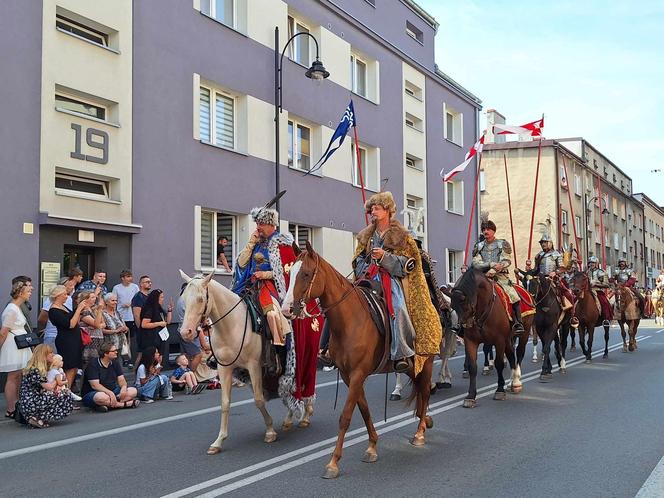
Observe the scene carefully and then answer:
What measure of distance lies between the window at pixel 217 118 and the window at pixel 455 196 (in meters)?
14.8

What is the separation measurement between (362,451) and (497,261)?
5029 mm

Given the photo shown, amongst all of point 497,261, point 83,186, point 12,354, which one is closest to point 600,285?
point 497,261

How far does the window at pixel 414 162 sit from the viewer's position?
27.5 metres

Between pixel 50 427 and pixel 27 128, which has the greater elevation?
pixel 27 128

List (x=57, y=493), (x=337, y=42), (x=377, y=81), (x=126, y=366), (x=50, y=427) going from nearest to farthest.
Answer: (x=57, y=493), (x=50, y=427), (x=126, y=366), (x=337, y=42), (x=377, y=81)

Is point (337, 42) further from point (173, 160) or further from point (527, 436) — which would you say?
point (527, 436)

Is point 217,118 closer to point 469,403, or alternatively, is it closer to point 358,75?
point 358,75

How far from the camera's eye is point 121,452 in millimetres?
7230

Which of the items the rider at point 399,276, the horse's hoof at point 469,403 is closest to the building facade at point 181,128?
the horse's hoof at point 469,403

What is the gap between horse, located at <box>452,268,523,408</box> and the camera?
393 inches

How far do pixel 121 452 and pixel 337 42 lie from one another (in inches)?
703

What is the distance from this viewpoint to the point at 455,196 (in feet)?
104

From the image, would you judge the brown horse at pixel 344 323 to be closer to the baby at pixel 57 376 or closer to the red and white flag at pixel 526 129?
the baby at pixel 57 376

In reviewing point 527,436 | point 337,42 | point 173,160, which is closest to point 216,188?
point 173,160
